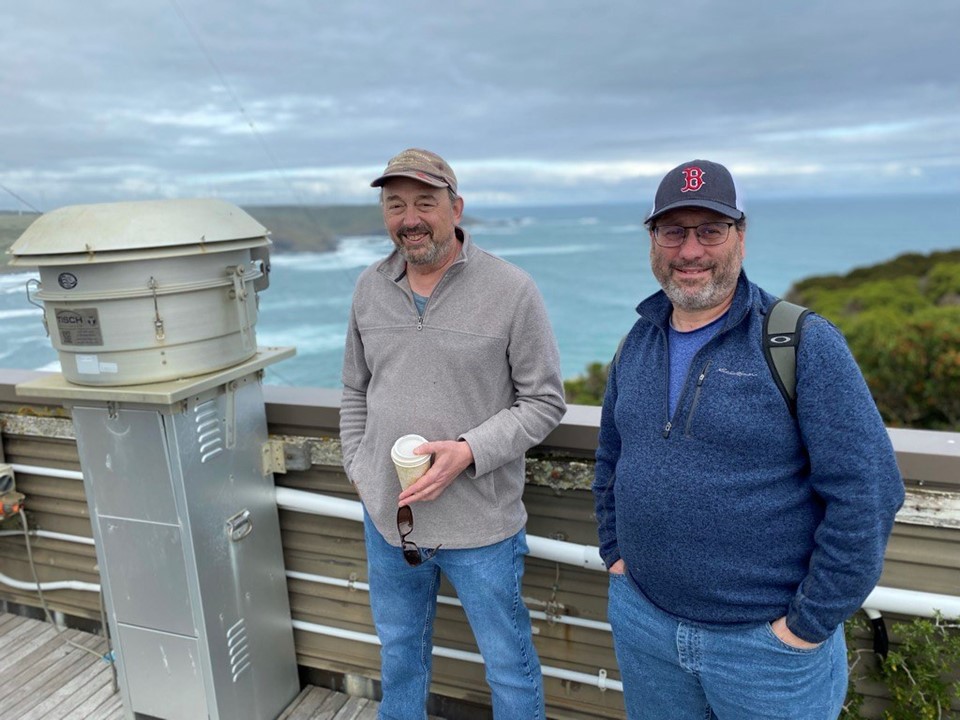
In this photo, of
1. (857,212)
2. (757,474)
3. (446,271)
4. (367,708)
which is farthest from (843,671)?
(857,212)

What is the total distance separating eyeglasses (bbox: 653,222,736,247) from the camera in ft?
4.61

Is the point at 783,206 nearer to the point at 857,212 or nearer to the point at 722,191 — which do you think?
Result: the point at 857,212

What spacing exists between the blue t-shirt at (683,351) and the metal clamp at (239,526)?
156 centimetres

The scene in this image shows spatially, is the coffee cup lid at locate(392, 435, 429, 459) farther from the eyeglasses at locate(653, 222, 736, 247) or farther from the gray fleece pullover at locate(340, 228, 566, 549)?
the eyeglasses at locate(653, 222, 736, 247)

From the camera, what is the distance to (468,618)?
2043mm

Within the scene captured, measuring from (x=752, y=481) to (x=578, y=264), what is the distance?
45.0 m

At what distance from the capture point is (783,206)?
98.3 metres

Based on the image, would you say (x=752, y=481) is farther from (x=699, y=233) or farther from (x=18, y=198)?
(x=18, y=198)

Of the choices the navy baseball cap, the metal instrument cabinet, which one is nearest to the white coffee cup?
the metal instrument cabinet

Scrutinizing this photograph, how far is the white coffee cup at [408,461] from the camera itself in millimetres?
1731

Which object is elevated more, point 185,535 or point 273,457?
point 273,457

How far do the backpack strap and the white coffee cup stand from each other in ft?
2.72

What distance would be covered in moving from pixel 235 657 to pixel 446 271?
5.07 feet

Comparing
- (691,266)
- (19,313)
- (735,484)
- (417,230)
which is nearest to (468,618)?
(735,484)
